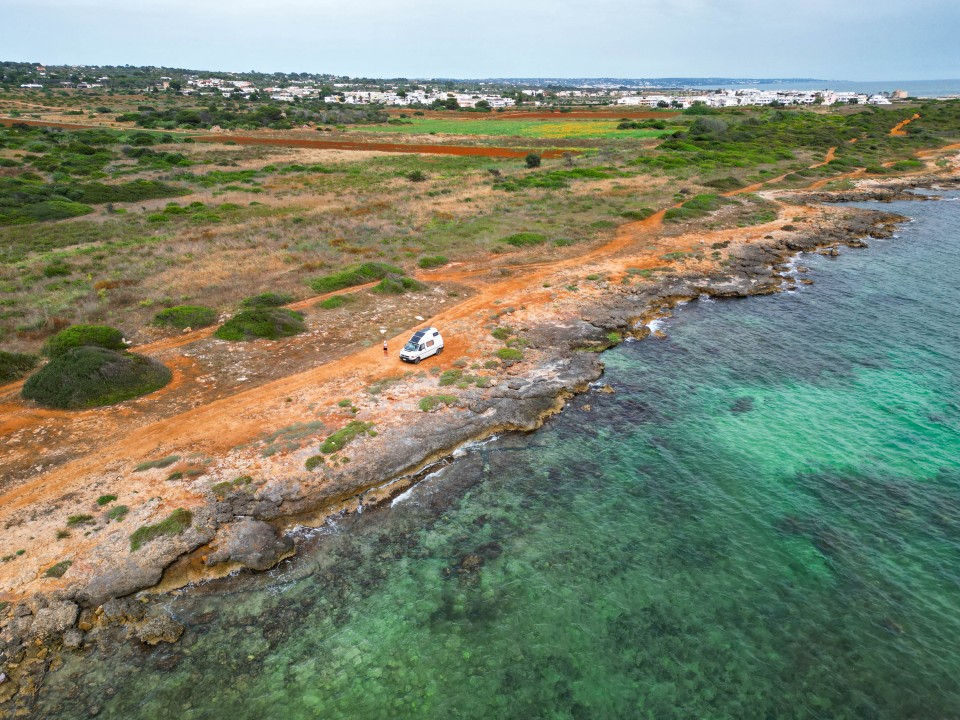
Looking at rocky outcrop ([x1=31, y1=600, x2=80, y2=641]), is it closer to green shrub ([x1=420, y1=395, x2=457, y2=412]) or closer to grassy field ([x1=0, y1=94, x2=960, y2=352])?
green shrub ([x1=420, y1=395, x2=457, y2=412])

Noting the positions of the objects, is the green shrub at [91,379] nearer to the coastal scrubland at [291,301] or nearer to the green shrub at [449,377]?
the coastal scrubland at [291,301]

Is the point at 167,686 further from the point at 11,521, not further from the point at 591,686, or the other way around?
the point at 591,686

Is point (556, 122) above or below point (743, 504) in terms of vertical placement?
above

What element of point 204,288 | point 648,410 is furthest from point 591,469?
point 204,288

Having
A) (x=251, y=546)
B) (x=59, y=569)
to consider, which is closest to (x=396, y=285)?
(x=251, y=546)

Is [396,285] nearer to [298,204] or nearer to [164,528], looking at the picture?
[164,528]

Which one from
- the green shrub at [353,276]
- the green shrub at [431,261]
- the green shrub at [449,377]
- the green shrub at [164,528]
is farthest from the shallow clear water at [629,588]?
the green shrub at [431,261]
